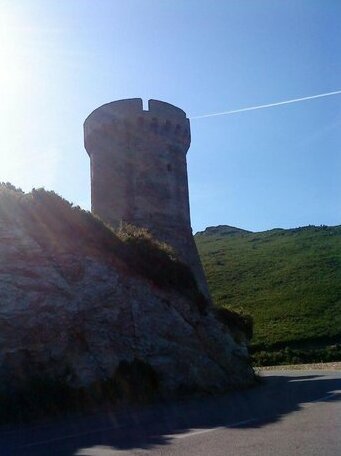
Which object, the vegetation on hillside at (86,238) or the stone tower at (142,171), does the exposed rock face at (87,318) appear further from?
the stone tower at (142,171)

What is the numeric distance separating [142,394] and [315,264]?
153 feet

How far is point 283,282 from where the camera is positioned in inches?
2093

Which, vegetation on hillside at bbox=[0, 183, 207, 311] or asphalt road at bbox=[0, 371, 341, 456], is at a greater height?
vegetation on hillside at bbox=[0, 183, 207, 311]

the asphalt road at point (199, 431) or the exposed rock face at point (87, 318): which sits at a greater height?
the exposed rock face at point (87, 318)

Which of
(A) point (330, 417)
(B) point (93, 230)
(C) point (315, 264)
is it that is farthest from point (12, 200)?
(C) point (315, 264)

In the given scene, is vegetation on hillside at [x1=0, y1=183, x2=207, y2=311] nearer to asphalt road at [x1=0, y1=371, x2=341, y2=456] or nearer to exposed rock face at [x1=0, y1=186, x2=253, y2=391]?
exposed rock face at [x1=0, y1=186, x2=253, y2=391]

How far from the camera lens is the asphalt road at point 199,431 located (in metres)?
7.05

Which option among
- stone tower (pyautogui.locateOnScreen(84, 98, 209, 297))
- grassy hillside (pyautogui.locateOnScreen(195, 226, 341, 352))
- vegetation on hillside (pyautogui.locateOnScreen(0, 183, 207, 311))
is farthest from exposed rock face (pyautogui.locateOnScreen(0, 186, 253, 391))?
stone tower (pyautogui.locateOnScreen(84, 98, 209, 297))

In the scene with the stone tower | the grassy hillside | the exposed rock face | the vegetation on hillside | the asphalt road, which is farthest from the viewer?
the grassy hillside

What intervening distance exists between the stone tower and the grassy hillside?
5.22m

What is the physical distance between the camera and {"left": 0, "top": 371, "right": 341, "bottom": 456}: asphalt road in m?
7.05

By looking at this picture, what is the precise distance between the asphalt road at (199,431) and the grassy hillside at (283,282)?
14209 mm

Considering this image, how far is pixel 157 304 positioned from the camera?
16469mm

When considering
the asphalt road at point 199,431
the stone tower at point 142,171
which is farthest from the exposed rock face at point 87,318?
the stone tower at point 142,171
